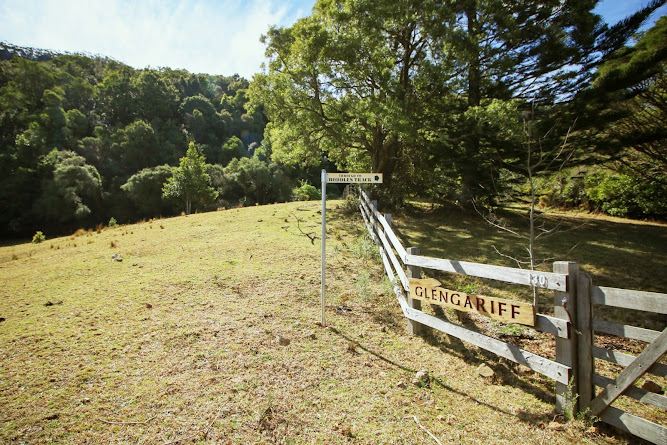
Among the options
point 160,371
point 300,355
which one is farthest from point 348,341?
point 160,371

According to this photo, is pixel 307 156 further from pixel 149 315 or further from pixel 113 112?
pixel 113 112

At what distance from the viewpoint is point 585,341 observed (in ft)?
9.70

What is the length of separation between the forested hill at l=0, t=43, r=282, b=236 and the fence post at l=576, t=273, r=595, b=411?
2514 centimetres

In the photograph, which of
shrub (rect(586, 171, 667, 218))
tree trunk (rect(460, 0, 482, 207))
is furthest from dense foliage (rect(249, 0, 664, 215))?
shrub (rect(586, 171, 667, 218))

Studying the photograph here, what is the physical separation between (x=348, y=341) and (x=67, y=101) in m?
66.2

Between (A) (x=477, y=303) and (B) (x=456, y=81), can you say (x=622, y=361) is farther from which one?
(B) (x=456, y=81)

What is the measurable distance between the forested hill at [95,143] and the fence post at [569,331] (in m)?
25.0

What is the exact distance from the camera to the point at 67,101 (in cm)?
5103

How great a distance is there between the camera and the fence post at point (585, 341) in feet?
9.52

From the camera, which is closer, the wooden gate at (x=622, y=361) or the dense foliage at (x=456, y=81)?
the wooden gate at (x=622, y=361)

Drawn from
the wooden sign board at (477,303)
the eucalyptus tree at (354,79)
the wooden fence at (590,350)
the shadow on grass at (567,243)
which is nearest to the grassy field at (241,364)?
the shadow on grass at (567,243)

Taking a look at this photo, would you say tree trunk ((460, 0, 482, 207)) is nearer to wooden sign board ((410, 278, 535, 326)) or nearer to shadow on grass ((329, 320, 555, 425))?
wooden sign board ((410, 278, 535, 326))

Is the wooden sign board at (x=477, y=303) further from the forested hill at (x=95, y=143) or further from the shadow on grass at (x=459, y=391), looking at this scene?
the forested hill at (x=95, y=143)

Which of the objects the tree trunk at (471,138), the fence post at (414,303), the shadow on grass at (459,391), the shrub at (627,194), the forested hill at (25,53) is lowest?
the shadow on grass at (459,391)
